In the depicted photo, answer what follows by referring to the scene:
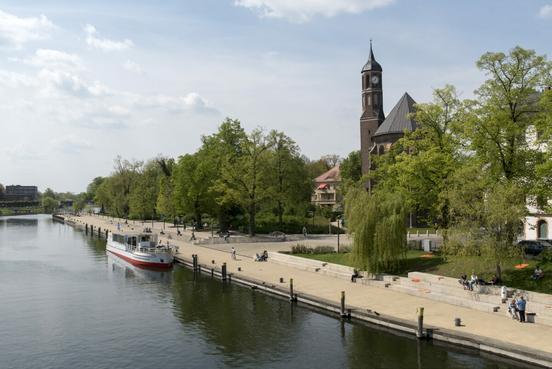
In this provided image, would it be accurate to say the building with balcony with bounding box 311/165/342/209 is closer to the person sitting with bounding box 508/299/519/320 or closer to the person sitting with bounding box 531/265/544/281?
the person sitting with bounding box 531/265/544/281

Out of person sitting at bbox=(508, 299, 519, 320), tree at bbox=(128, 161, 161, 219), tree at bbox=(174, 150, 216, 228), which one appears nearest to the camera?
person sitting at bbox=(508, 299, 519, 320)

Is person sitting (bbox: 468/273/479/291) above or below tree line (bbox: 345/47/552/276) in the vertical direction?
below

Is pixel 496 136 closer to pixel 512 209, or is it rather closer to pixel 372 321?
pixel 512 209

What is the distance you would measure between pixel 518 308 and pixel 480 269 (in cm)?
697

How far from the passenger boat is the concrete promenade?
31.3 feet

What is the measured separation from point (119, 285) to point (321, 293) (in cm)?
1941

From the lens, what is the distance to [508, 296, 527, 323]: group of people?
2681 cm

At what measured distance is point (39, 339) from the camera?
1141 inches

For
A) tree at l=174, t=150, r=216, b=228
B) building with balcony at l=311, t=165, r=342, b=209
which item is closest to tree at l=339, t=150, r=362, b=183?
building with balcony at l=311, t=165, r=342, b=209

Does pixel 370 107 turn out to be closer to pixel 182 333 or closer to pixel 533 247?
pixel 533 247

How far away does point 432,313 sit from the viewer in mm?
29859

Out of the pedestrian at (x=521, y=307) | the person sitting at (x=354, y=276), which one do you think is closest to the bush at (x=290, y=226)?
the person sitting at (x=354, y=276)

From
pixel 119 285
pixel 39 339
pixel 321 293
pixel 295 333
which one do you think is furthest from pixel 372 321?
pixel 119 285

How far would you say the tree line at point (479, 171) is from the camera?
31.5 meters
